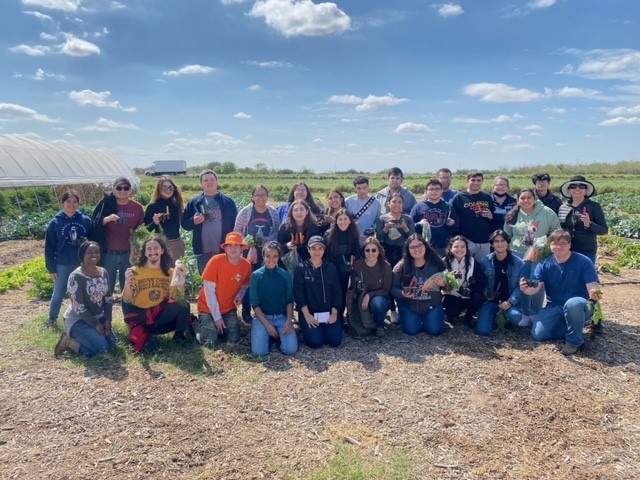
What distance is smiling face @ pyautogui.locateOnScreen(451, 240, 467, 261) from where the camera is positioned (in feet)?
20.5

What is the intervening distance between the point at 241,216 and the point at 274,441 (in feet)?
11.5

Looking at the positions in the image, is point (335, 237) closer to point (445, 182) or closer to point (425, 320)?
point (425, 320)

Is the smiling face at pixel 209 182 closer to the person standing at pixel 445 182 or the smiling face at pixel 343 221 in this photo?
the smiling face at pixel 343 221

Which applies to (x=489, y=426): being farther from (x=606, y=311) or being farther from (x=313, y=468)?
(x=606, y=311)

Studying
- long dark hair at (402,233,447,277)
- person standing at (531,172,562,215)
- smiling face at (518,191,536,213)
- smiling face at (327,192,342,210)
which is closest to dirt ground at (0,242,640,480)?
long dark hair at (402,233,447,277)

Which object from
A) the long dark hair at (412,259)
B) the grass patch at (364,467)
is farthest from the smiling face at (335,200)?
the grass patch at (364,467)

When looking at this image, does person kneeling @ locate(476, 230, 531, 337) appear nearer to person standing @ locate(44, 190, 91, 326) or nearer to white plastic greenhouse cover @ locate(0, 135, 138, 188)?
person standing @ locate(44, 190, 91, 326)

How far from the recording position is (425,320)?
247 inches

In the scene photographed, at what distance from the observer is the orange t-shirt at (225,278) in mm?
5992

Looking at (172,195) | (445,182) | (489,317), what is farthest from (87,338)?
(445,182)

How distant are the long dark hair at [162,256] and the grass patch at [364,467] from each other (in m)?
3.29

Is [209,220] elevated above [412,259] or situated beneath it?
elevated above

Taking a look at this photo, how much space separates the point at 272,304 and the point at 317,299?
1.89ft

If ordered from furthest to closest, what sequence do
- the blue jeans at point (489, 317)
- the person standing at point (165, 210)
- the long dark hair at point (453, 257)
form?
the person standing at point (165, 210)
the long dark hair at point (453, 257)
the blue jeans at point (489, 317)
